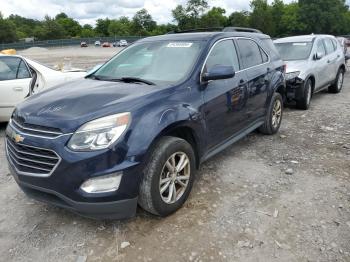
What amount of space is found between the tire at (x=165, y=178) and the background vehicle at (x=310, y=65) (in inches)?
196

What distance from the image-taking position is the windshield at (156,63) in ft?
13.2

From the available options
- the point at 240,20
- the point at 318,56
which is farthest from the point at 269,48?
the point at 240,20

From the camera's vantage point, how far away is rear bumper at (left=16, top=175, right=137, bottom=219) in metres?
3.08

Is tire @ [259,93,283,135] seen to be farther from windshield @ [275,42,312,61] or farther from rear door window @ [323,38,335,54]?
rear door window @ [323,38,335,54]

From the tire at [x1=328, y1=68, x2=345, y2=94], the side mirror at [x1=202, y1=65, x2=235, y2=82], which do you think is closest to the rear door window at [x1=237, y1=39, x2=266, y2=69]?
the side mirror at [x1=202, y1=65, x2=235, y2=82]

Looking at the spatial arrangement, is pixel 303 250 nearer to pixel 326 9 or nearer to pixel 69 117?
pixel 69 117

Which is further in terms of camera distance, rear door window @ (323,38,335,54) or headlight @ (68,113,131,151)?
rear door window @ (323,38,335,54)

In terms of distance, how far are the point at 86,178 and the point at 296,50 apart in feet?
24.2

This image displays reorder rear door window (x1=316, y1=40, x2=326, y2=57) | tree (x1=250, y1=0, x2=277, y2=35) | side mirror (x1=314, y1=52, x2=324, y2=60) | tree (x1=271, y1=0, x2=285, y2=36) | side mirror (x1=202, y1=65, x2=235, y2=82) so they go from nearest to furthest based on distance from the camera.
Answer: side mirror (x1=202, y1=65, x2=235, y2=82)
side mirror (x1=314, y1=52, x2=324, y2=60)
rear door window (x1=316, y1=40, x2=326, y2=57)
tree (x1=250, y1=0, x2=277, y2=35)
tree (x1=271, y1=0, x2=285, y2=36)

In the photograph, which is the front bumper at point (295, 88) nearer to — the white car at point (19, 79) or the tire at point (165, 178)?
the white car at point (19, 79)

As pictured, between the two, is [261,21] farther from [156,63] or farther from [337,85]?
[156,63]

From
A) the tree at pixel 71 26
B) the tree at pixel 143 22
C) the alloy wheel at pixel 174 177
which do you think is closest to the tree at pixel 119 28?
the tree at pixel 143 22

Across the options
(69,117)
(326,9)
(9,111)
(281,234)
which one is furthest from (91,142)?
(326,9)

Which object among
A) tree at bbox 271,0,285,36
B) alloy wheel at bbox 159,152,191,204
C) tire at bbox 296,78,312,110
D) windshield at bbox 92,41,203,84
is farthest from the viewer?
tree at bbox 271,0,285,36
